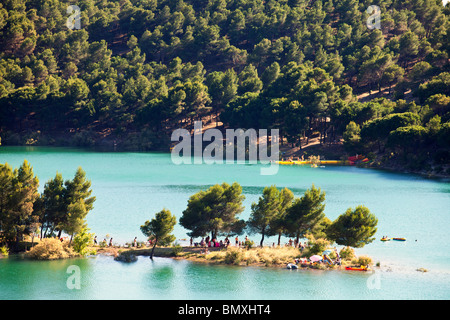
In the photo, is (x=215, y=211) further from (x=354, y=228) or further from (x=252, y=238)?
(x=354, y=228)

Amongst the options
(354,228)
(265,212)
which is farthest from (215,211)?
(354,228)

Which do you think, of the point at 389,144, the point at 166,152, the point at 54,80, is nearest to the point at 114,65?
the point at 54,80

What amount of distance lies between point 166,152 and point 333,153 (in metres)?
42.6

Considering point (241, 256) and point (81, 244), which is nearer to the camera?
point (241, 256)

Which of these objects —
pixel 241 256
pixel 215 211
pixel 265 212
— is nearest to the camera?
pixel 241 256

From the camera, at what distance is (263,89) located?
513ft

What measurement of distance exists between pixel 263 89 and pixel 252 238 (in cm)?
9495

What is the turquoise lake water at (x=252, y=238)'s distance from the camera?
46625 millimetres

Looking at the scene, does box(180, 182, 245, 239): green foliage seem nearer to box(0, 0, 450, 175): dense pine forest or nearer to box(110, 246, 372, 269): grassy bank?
box(110, 246, 372, 269): grassy bank

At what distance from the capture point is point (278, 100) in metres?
145

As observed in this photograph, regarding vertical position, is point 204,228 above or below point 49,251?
above

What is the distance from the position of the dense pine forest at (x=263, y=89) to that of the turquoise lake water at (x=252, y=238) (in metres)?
15.8

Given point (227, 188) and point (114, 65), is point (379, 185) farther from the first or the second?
point (114, 65)

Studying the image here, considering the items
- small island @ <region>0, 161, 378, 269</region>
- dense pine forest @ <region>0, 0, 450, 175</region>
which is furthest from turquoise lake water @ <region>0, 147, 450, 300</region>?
dense pine forest @ <region>0, 0, 450, 175</region>
